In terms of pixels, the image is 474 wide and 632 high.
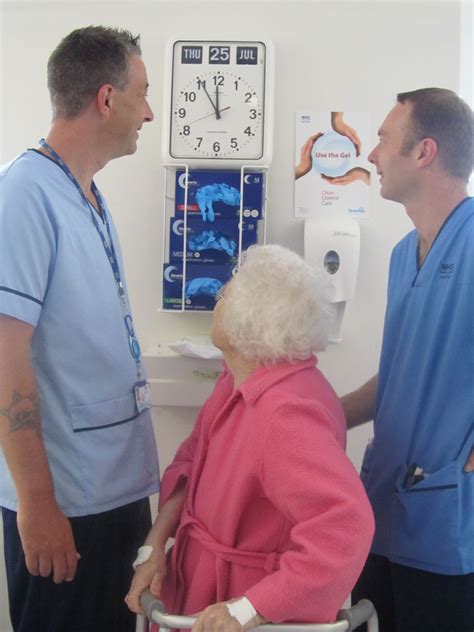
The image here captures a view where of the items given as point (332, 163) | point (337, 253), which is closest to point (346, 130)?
point (332, 163)

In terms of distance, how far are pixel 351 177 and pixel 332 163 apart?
0.07 m

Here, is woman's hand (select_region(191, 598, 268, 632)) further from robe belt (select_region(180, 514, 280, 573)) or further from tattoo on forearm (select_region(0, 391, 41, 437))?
tattoo on forearm (select_region(0, 391, 41, 437))

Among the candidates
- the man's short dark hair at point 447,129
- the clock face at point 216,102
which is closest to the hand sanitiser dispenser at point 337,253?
the clock face at point 216,102

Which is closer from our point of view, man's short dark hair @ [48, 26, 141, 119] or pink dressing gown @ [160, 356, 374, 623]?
pink dressing gown @ [160, 356, 374, 623]

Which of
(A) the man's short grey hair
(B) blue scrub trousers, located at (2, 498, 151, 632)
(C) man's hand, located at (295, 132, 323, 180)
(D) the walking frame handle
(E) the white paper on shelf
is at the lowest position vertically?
(B) blue scrub trousers, located at (2, 498, 151, 632)

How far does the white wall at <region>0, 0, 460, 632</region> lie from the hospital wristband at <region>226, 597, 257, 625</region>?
38.1 inches

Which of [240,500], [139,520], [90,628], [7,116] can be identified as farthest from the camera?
[7,116]

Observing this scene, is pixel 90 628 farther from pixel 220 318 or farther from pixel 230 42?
pixel 230 42

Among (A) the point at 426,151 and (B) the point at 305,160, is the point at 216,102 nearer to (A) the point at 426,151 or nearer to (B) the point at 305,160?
(B) the point at 305,160

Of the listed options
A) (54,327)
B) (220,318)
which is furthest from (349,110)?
(54,327)

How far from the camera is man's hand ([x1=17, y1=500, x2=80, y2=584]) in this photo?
3.29ft

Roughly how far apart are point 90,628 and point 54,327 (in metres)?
0.63

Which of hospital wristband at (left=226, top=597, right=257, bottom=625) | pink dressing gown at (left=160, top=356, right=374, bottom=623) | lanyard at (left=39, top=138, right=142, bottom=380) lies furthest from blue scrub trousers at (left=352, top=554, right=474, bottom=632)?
lanyard at (left=39, top=138, right=142, bottom=380)

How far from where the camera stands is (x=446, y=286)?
1132 millimetres
